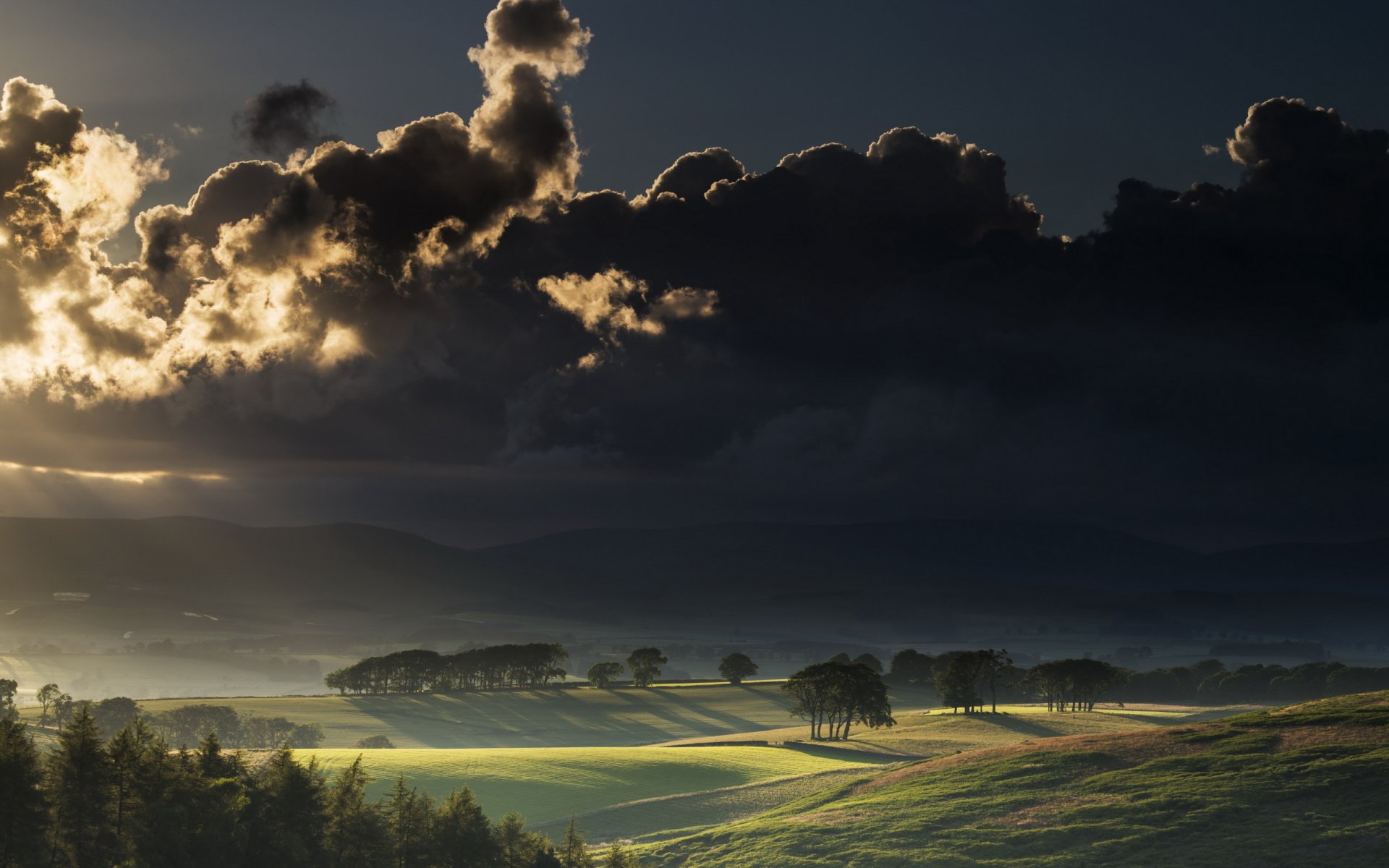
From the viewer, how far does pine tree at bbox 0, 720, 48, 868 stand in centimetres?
4266

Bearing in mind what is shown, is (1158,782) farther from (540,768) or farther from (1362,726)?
(540,768)

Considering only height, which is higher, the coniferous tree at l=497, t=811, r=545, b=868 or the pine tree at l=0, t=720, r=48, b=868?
the pine tree at l=0, t=720, r=48, b=868

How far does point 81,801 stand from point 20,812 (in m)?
2.72

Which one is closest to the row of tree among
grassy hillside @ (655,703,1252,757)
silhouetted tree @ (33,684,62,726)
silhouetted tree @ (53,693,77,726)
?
grassy hillside @ (655,703,1252,757)

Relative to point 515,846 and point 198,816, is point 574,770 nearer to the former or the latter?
point 515,846

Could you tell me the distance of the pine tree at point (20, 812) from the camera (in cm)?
4266

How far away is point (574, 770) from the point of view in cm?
10525

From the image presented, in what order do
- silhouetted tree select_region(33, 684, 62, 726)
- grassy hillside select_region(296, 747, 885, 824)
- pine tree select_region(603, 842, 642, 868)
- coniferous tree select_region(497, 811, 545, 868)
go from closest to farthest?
coniferous tree select_region(497, 811, 545, 868)
pine tree select_region(603, 842, 642, 868)
grassy hillside select_region(296, 747, 885, 824)
silhouetted tree select_region(33, 684, 62, 726)

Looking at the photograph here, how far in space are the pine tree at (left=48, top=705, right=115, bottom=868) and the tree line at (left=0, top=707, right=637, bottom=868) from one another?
4cm

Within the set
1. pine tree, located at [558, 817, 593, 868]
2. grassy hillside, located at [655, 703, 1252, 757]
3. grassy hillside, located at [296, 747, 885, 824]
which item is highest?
pine tree, located at [558, 817, 593, 868]

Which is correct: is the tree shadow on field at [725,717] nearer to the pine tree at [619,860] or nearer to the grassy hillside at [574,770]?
the grassy hillside at [574,770]

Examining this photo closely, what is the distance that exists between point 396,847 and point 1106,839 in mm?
38138

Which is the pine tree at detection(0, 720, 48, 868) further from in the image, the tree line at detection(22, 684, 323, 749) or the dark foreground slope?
the tree line at detection(22, 684, 323, 749)

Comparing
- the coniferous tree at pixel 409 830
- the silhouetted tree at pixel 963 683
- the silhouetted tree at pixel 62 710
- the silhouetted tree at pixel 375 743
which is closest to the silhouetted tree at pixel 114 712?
the silhouetted tree at pixel 62 710
